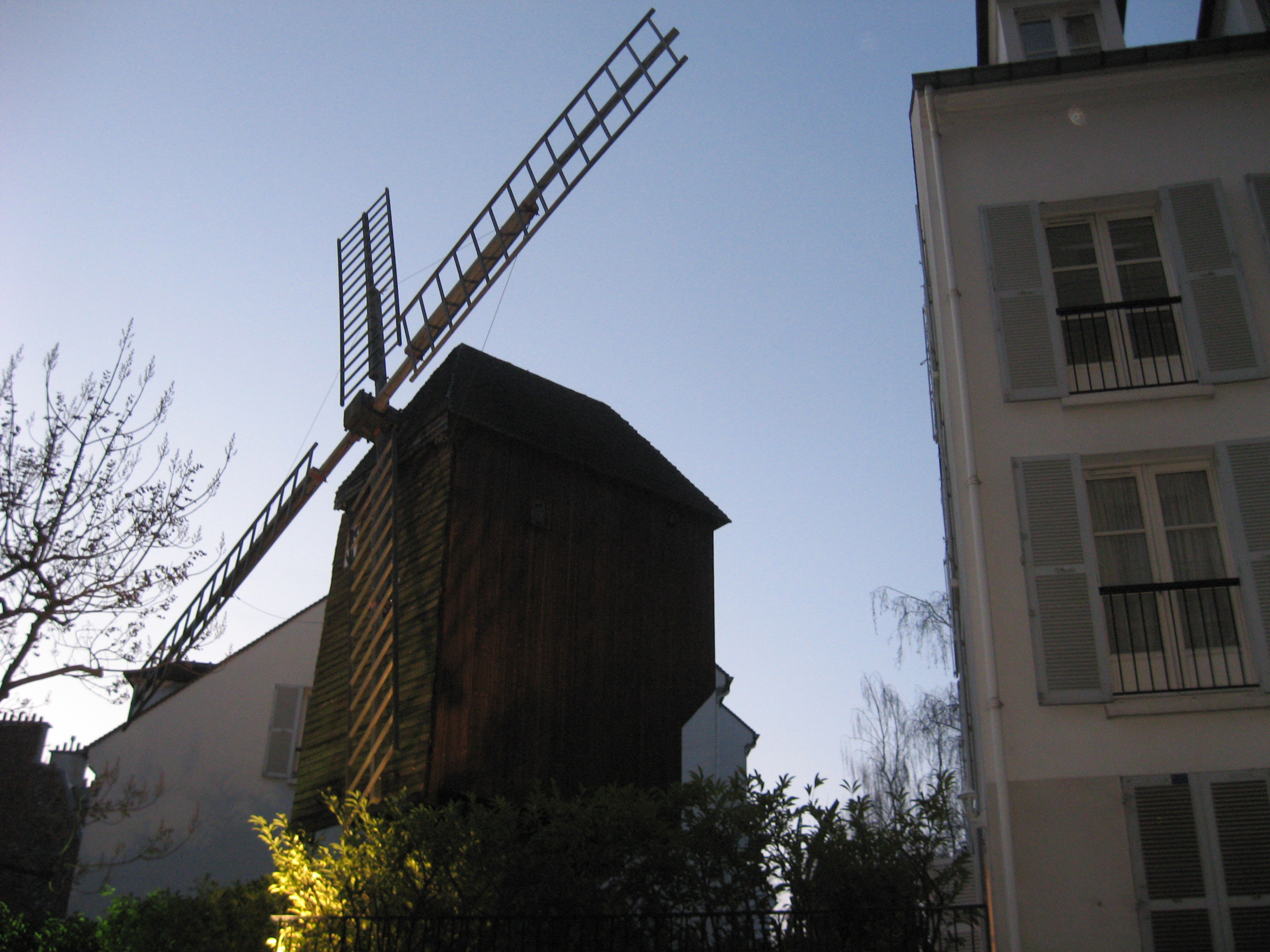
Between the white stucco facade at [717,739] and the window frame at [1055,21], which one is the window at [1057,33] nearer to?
the window frame at [1055,21]

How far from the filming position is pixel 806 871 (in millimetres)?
8477

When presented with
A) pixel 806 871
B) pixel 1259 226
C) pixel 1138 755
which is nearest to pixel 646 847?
pixel 806 871

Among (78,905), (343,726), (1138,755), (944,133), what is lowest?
(78,905)

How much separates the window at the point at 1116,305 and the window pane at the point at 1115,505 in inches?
35.5

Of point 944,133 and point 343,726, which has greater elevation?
point 944,133

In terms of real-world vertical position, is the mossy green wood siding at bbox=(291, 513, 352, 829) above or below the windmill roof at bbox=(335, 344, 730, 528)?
below

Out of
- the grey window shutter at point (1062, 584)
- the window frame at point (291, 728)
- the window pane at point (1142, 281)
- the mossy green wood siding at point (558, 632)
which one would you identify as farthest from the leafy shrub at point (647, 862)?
the window frame at point (291, 728)

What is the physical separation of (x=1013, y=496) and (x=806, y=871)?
11.9 feet

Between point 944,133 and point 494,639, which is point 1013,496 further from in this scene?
point 494,639

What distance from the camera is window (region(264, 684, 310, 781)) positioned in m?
18.2


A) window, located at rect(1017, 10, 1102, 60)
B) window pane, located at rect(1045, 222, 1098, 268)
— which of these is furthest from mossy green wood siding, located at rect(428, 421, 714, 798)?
window, located at rect(1017, 10, 1102, 60)

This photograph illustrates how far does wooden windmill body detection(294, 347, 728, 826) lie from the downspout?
6266 millimetres

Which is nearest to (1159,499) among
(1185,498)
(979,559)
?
(1185,498)

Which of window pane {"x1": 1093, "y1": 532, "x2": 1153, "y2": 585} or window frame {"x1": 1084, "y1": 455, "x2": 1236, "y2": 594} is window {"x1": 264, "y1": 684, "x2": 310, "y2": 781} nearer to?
window pane {"x1": 1093, "y1": 532, "x2": 1153, "y2": 585}
